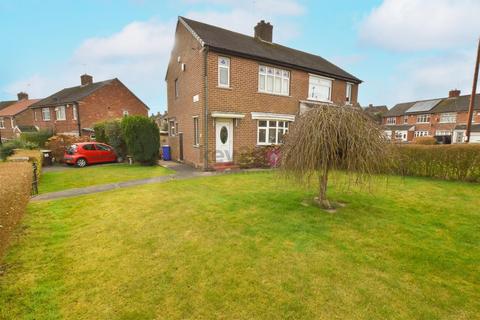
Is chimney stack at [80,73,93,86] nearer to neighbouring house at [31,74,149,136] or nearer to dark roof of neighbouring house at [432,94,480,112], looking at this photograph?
neighbouring house at [31,74,149,136]

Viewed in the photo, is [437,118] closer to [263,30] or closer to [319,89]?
[319,89]

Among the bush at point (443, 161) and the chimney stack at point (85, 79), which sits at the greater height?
the chimney stack at point (85, 79)

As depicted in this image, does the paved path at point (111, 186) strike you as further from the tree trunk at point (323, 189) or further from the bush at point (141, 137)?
the tree trunk at point (323, 189)

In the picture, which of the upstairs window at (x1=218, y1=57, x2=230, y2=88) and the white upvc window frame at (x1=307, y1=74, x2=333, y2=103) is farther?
the white upvc window frame at (x1=307, y1=74, x2=333, y2=103)

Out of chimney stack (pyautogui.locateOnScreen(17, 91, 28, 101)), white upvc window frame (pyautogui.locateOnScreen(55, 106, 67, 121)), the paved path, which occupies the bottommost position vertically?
the paved path

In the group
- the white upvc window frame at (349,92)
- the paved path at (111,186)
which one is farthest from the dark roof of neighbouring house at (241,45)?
the paved path at (111,186)

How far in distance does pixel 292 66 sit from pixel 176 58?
765cm

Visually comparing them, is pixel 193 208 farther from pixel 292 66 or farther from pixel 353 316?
pixel 292 66

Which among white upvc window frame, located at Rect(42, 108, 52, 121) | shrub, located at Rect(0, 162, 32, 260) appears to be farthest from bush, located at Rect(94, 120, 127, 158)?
white upvc window frame, located at Rect(42, 108, 52, 121)

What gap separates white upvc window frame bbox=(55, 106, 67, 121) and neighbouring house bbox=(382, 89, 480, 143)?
46.5 meters

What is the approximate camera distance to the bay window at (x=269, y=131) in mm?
14109

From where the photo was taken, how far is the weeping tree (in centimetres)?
506

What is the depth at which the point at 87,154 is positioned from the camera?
589 inches

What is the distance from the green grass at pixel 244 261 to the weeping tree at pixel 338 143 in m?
1.22
